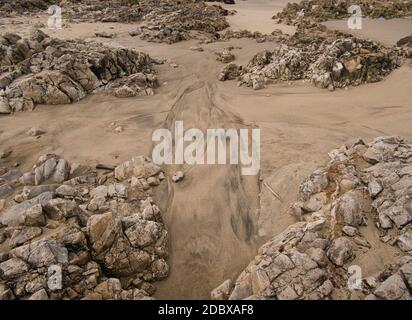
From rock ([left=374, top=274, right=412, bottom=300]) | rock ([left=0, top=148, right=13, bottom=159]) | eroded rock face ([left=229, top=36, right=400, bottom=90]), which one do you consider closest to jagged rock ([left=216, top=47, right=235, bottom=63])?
eroded rock face ([left=229, top=36, right=400, bottom=90])

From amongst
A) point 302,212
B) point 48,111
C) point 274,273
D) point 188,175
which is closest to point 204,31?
point 48,111

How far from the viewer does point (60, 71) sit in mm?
9172

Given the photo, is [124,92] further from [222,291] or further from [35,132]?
[222,291]

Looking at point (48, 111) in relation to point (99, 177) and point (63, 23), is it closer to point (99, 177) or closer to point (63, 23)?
point (99, 177)

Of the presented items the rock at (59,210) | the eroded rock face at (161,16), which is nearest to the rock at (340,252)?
the rock at (59,210)

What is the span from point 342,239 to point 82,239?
10.6 feet

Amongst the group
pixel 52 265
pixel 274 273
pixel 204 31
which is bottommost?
pixel 274 273

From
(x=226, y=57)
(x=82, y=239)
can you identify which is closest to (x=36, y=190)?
(x=82, y=239)

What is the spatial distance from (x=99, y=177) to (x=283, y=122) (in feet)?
13.1

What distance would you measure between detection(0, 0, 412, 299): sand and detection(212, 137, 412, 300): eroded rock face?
0.32m

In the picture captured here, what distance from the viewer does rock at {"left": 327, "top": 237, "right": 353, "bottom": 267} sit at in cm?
415

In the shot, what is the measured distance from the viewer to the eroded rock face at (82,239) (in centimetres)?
408

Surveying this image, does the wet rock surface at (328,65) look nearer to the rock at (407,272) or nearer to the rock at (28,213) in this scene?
the rock at (407,272)

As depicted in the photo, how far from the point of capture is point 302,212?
17.0ft
